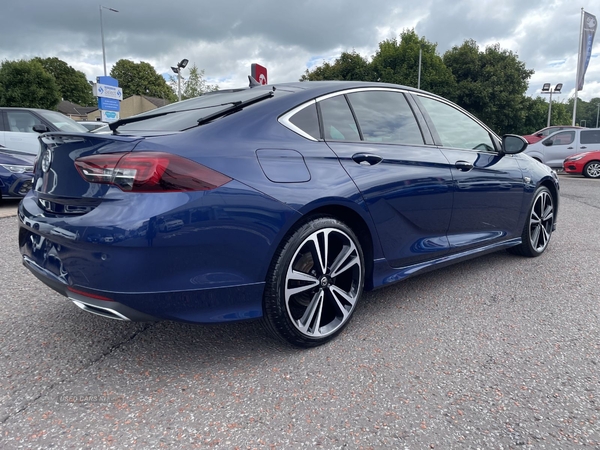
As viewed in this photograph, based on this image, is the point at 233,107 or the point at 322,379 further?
the point at 233,107

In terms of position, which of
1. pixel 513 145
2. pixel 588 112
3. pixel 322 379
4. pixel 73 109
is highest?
pixel 588 112

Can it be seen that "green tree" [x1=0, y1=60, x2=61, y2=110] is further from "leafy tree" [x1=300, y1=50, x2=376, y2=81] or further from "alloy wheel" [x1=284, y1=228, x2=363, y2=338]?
"alloy wheel" [x1=284, y1=228, x2=363, y2=338]

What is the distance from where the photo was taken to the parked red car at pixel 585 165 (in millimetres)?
14281

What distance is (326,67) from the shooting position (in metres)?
45.1

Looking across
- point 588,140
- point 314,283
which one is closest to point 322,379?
point 314,283

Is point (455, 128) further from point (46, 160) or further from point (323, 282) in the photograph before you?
point (46, 160)

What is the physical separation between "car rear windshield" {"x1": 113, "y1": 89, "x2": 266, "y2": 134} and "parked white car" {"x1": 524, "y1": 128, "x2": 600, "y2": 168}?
15.1m

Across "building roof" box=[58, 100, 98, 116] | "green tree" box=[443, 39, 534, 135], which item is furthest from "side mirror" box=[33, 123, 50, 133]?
"building roof" box=[58, 100, 98, 116]

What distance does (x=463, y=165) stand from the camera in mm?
3389

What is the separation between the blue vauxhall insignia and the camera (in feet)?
6.42

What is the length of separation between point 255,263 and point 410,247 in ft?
4.02

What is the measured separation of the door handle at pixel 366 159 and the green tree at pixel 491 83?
40510 millimetres

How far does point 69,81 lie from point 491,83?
205 feet

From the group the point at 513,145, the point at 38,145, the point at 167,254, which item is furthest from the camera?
the point at 38,145
